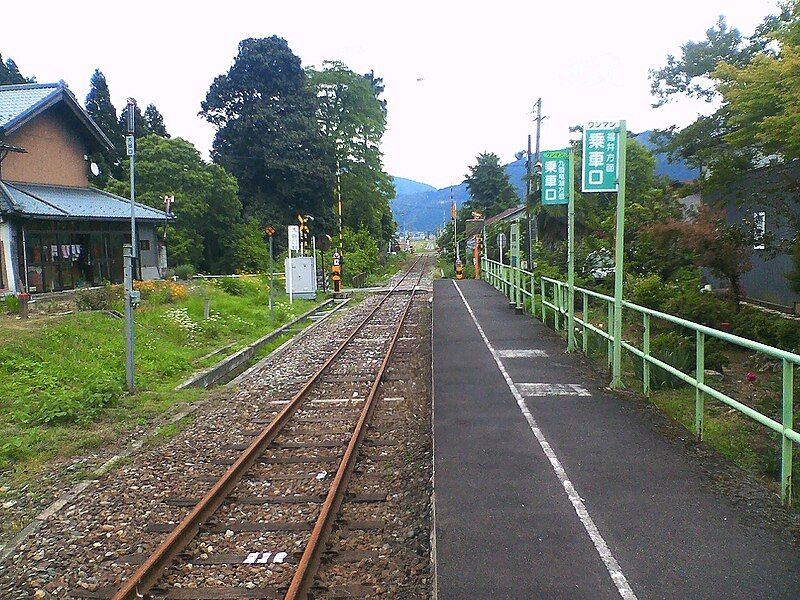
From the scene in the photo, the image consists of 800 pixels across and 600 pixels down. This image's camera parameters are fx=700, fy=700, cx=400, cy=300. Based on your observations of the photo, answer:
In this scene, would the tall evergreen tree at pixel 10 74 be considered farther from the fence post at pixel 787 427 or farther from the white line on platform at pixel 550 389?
the fence post at pixel 787 427

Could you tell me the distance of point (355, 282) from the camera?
35688 millimetres

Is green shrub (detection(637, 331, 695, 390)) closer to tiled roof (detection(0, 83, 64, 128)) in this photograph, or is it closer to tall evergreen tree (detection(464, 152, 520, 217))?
tiled roof (detection(0, 83, 64, 128))

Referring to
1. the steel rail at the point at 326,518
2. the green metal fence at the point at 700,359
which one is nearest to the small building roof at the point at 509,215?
the green metal fence at the point at 700,359

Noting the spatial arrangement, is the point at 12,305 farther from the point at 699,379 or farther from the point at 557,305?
the point at 699,379

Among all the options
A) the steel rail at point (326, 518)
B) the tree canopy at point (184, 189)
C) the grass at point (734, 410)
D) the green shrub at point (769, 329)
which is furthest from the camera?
the tree canopy at point (184, 189)

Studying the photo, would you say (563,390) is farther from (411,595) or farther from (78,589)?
(78,589)

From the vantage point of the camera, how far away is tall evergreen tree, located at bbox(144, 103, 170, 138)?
4934 cm

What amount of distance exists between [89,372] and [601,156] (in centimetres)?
819

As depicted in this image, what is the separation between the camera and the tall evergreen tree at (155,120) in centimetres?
4934

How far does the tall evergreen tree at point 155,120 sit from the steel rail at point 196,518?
45.1 m

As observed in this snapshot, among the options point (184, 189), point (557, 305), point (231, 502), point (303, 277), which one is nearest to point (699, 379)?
point (231, 502)

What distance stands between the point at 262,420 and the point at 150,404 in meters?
2.14

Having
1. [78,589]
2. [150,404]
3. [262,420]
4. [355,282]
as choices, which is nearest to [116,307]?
[150,404]

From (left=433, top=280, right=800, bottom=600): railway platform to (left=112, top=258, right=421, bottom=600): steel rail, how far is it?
187cm
